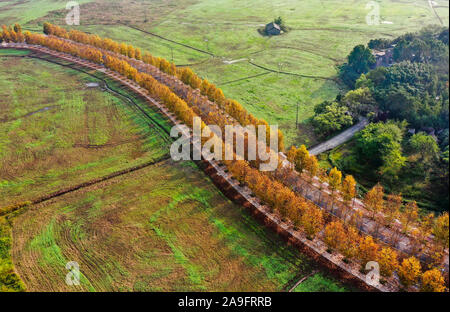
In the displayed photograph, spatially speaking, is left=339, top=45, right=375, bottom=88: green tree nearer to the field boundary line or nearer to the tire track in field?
the tire track in field

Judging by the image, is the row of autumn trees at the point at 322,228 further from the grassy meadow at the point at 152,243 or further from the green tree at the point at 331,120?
the green tree at the point at 331,120

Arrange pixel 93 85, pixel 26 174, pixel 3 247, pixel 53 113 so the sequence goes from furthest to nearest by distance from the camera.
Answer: pixel 93 85 → pixel 53 113 → pixel 26 174 → pixel 3 247

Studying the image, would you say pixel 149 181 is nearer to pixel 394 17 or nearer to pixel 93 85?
pixel 93 85

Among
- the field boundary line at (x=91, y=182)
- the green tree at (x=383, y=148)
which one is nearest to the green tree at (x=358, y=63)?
the green tree at (x=383, y=148)

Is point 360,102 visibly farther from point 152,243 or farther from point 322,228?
point 152,243

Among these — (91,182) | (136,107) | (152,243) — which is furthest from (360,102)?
(91,182)

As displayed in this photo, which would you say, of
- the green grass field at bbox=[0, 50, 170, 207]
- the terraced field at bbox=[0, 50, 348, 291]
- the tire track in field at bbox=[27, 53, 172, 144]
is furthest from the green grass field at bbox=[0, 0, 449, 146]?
the green grass field at bbox=[0, 50, 170, 207]

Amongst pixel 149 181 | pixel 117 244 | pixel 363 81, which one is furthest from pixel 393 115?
pixel 117 244
